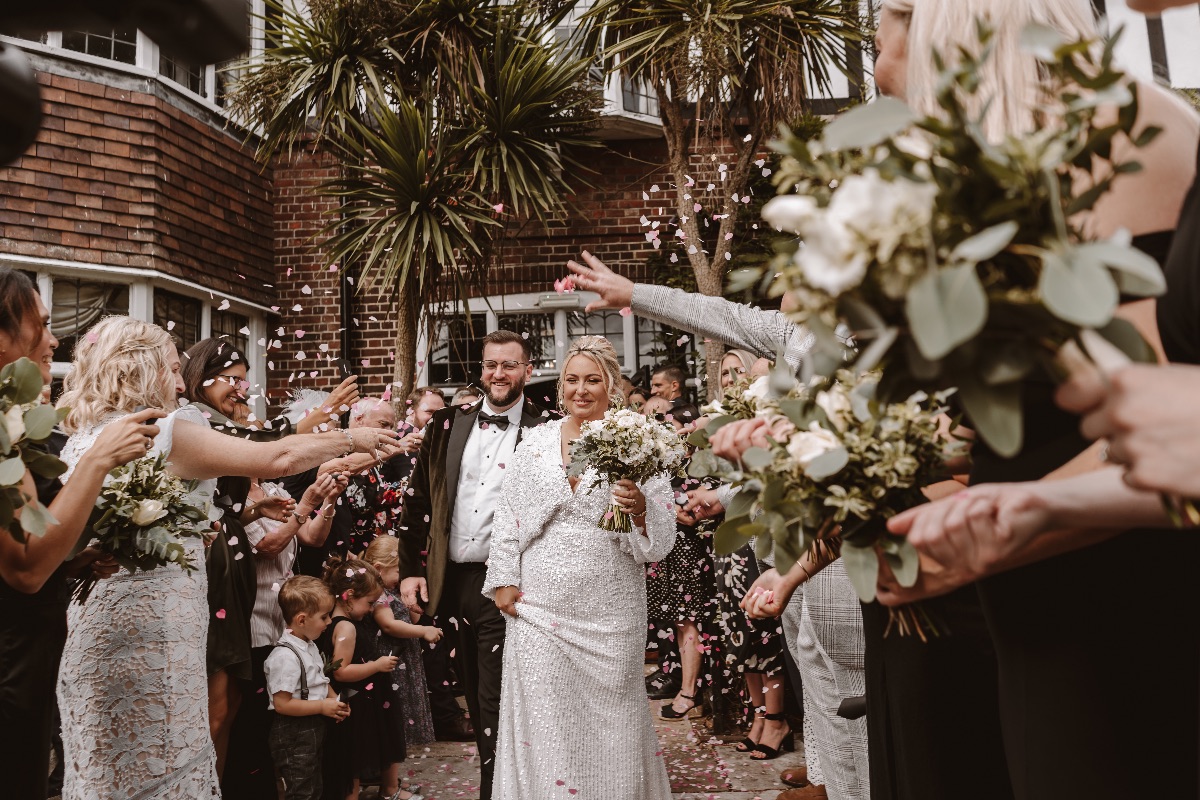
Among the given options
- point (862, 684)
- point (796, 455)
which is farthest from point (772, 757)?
point (796, 455)

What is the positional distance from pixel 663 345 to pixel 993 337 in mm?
8761

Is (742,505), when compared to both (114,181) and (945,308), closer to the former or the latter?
(945,308)

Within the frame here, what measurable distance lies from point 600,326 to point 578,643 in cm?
643

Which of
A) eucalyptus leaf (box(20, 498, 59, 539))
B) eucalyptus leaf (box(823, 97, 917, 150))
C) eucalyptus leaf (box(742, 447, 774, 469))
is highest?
eucalyptus leaf (box(823, 97, 917, 150))

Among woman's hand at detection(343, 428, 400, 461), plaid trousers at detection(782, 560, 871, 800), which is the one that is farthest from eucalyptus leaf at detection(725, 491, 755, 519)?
woman's hand at detection(343, 428, 400, 461)

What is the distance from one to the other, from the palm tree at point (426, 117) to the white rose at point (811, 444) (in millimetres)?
6384

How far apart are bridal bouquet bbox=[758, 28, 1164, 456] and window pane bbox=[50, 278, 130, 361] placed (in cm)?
889

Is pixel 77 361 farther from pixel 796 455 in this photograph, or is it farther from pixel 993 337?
pixel 993 337

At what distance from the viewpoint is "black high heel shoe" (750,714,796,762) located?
543cm

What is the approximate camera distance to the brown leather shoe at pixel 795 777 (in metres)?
4.92

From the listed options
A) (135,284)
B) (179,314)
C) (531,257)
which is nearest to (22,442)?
(135,284)

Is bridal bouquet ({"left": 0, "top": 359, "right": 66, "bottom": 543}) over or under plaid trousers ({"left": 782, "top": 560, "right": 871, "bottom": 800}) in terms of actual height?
over

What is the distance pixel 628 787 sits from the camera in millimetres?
4078

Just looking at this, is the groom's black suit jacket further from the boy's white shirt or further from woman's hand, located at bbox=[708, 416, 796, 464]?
woman's hand, located at bbox=[708, 416, 796, 464]
